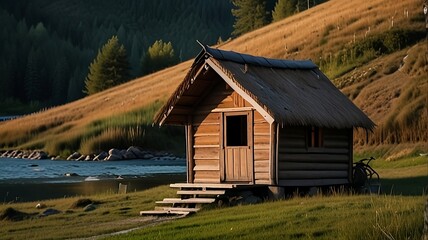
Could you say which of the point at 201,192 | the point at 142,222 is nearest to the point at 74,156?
the point at 201,192

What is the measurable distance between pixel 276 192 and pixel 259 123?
228 centimetres

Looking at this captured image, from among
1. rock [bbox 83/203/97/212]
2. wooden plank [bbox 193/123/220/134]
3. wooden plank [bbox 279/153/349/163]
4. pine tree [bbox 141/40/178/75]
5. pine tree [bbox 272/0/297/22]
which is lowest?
rock [bbox 83/203/97/212]

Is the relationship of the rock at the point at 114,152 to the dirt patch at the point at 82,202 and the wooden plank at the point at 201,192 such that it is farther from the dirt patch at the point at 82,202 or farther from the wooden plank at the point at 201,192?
the wooden plank at the point at 201,192

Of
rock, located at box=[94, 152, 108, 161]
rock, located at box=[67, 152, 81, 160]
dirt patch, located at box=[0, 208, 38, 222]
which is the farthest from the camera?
rock, located at box=[67, 152, 81, 160]

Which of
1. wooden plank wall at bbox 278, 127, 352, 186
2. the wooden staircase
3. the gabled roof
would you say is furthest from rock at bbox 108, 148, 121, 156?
the wooden staircase

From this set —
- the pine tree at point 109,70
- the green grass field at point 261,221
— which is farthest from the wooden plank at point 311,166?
the pine tree at point 109,70

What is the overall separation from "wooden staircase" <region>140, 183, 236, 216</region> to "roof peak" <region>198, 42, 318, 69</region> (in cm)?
412

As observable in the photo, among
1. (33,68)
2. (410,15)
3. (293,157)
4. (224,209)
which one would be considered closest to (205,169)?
(293,157)

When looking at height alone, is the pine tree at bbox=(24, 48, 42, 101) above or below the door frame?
above

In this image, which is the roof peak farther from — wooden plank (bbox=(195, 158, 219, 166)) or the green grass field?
the green grass field

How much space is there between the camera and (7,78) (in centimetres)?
17750

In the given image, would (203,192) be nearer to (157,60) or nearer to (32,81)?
(157,60)

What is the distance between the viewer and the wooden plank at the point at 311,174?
2602cm

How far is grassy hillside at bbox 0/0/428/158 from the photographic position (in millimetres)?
47469
